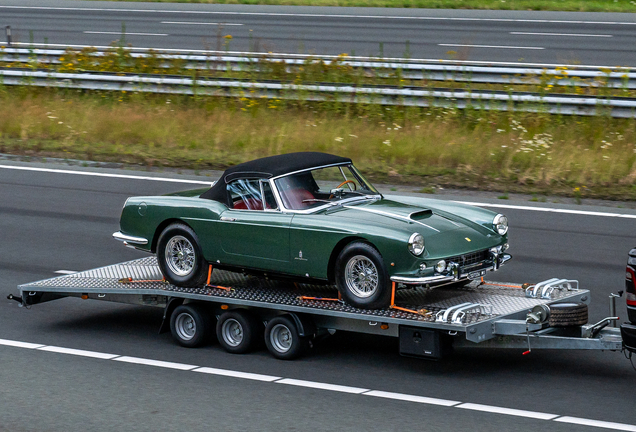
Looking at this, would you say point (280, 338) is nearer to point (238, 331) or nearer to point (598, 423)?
point (238, 331)

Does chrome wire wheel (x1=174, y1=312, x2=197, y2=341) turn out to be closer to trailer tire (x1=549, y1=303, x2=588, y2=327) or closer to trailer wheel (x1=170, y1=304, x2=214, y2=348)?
trailer wheel (x1=170, y1=304, x2=214, y2=348)

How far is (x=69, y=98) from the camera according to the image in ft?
67.8

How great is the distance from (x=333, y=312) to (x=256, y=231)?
118 centimetres

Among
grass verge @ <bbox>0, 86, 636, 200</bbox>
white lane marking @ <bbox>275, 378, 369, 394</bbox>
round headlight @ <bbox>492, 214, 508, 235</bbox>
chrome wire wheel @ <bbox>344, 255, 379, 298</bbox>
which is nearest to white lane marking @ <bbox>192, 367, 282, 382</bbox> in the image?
white lane marking @ <bbox>275, 378, 369, 394</bbox>

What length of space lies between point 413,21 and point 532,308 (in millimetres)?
23658

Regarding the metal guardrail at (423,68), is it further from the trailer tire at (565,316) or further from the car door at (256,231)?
the trailer tire at (565,316)

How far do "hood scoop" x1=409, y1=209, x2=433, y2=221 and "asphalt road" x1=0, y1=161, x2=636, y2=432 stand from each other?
1259mm

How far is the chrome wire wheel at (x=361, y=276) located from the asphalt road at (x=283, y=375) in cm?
70

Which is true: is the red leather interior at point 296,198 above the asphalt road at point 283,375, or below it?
above

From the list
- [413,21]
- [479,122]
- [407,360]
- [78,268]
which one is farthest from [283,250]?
[413,21]

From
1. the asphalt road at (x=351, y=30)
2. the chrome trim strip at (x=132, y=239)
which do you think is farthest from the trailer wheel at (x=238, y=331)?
the asphalt road at (x=351, y=30)

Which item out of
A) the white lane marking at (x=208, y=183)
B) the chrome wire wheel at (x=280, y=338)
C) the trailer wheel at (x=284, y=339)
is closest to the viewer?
the trailer wheel at (x=284, y=339)

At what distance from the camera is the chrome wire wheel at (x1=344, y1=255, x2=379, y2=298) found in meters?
7.90

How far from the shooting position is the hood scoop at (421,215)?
329 inches
